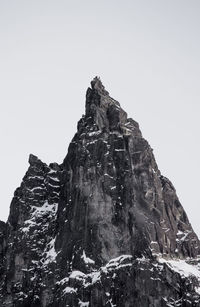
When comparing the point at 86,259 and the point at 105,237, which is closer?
the point at 86,259

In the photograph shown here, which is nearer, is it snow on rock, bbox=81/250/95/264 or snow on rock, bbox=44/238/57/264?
snow on rock, bbox=81/250/95/264

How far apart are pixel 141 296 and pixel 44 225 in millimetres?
46020

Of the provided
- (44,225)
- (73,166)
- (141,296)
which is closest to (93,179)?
(73,166)

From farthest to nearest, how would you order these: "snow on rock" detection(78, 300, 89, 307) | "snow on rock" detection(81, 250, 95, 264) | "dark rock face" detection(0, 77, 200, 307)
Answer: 1. "snow on rock" detection(81, 250, 95, 264)
2. "snow on rock" detection(78, 300, 89, 307)
3. "dark rock face" detection(0, 77, 200, 307)

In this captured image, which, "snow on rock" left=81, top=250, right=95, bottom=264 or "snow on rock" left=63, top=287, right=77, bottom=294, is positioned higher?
"snow on rock" left=81, top=250, right=95, bottom=264

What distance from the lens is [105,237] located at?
173 metres

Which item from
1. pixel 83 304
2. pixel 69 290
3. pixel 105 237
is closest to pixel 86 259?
pixel 105 237

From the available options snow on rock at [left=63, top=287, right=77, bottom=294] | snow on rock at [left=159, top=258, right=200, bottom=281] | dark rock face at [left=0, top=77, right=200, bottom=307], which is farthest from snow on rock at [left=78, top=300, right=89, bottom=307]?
snow on rock at [left=159, top=258, right=200, bottom=281]

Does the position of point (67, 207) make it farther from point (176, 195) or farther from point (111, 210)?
point (176, 195)

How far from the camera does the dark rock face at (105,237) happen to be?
536ft

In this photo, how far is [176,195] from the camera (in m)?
196

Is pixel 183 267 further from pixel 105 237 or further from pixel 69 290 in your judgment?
pixel 69 290

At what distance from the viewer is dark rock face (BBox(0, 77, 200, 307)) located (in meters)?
164

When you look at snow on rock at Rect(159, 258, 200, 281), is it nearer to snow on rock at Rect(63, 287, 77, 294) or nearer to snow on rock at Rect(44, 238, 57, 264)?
snow on rock at Rect(63, 287, 77, 294)
